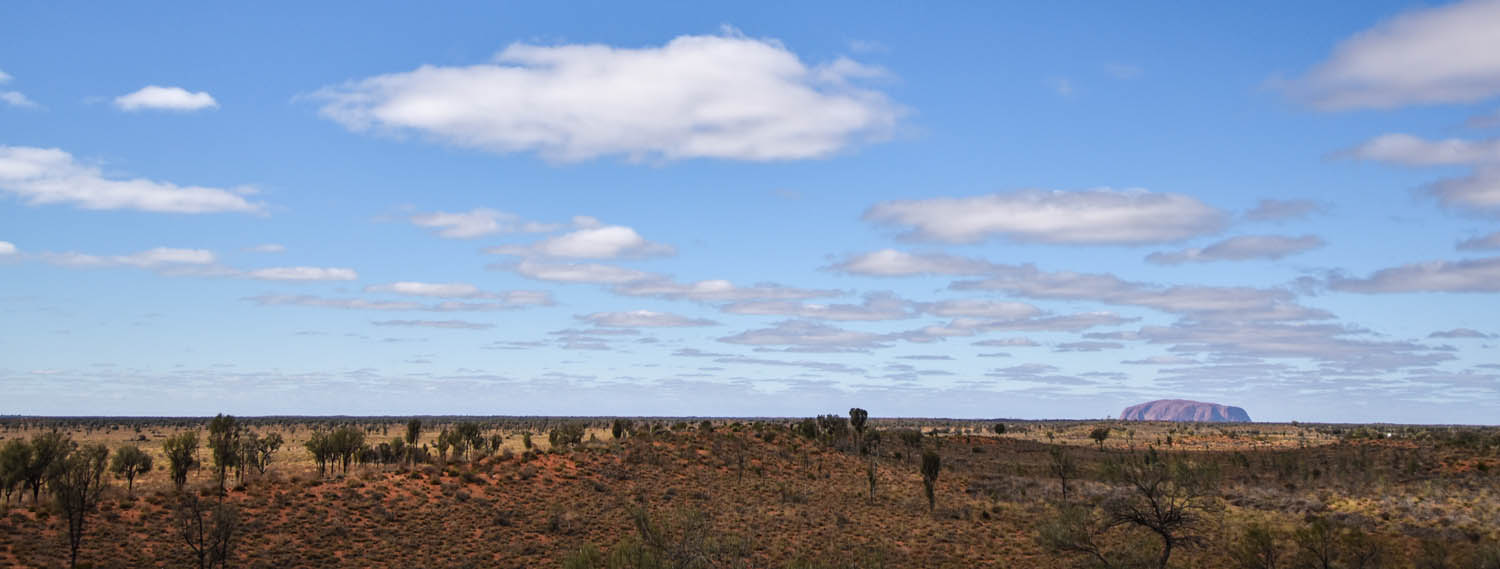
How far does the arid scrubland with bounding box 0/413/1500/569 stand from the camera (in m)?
38.2

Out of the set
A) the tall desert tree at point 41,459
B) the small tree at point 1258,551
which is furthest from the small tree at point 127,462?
the small tree at point 1258,551

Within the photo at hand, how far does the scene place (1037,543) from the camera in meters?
46.1

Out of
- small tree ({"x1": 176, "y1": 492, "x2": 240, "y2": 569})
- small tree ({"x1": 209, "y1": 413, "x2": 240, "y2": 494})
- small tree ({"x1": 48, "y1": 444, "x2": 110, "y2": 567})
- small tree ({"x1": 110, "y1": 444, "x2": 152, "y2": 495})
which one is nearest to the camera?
small tree ({"x1": 176, "y1": 492, "x2": 240, "y2": 569})

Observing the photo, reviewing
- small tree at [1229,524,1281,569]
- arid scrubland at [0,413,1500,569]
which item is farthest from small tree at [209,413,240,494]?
small tree at [1229,524,1281,569]

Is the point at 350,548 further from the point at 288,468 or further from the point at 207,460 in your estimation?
the point at 207,460

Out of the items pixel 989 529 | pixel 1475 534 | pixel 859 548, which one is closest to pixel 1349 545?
pixel 1475 534

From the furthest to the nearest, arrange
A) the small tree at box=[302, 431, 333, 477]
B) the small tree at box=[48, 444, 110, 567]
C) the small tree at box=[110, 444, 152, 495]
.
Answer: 1. the small tree at box=[302, 431, 333, 477]
2. the small tree at box=[110, 444, 152, 495]
3. the small tree at box=[48, 444, 110, 567]

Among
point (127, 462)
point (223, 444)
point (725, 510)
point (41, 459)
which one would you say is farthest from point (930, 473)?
point (127, 462)

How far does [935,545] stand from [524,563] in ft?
64.5

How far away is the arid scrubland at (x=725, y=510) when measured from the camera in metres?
38.2

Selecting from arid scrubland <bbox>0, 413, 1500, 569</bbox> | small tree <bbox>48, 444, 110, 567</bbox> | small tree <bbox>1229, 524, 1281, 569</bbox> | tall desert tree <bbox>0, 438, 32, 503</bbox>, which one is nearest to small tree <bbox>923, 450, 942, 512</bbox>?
arid scrubland <bbox>0, 413, 1500, 569</bbox>

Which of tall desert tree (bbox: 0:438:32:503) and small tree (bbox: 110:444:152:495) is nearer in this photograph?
tall desert tree (bbox: 0:438:32:503)

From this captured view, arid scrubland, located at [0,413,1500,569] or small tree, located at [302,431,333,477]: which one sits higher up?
small tree, located at [302,431,333,477]

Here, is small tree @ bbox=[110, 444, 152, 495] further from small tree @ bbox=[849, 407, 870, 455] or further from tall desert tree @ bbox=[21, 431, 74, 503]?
small tree @ bbox=[849, 407, 870, 455]
